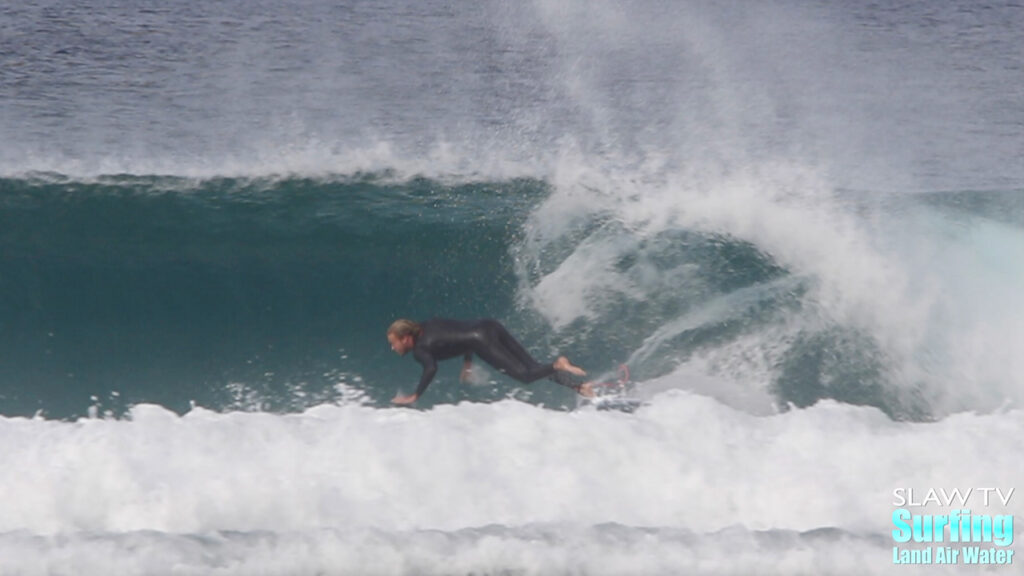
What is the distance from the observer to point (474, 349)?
6.92m

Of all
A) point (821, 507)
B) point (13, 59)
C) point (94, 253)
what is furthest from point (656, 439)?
point (13, 59)

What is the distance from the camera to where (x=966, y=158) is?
1428 centimetres

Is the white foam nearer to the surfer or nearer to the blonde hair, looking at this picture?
the surfer

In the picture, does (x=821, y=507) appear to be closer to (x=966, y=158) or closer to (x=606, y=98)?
(x=966, y=158)

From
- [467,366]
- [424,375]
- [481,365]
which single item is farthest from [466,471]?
[481,365]

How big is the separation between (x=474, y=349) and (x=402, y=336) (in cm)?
49

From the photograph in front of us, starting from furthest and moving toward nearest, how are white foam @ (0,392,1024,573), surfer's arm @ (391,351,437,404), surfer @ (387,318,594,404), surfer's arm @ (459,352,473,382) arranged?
surfer's arm @ (459,352,473,382) < surfer @ (387,318,594,404) < surfer's arm @ (391,351,437,404) < white foam @ (0,392,1024,573)

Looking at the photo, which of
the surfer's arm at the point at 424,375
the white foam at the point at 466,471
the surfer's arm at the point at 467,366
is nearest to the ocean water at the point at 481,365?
the white foam at the point at 466,471

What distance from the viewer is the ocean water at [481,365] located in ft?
19.5

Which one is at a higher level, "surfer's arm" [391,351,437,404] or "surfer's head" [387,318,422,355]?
"surfer's head" [387,318,422,355]

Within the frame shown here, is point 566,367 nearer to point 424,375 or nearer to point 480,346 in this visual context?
point 480,346

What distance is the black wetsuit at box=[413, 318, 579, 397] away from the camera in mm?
6848

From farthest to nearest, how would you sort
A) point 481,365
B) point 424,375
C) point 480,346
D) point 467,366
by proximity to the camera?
point 481,365
point 467,366
point 480,346
point 424,375

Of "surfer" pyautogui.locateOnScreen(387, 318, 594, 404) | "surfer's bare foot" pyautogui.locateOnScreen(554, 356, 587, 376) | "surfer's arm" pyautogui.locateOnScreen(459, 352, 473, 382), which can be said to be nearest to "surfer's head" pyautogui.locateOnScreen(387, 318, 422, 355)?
"surfer" pyautogui.locateOnScreen(387, 318, 594, 404)
